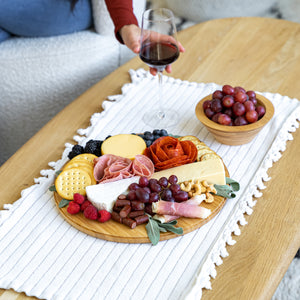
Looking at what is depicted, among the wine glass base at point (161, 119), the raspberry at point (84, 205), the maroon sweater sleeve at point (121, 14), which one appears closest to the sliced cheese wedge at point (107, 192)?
the raspberry at point (84, 205)

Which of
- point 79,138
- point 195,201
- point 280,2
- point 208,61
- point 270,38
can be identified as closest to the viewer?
point 195,201

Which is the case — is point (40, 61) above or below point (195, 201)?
below

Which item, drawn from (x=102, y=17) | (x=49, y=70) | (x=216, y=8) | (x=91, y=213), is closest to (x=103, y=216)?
(x=91, y=213)

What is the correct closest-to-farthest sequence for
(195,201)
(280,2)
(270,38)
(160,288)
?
(160,288) < (195,201) < (270,38) < (280,2)

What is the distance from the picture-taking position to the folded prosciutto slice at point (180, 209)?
0.92m

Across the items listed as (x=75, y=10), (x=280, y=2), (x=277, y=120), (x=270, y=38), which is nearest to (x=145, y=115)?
(x=277, y=120)

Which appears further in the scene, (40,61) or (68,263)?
(40,61)

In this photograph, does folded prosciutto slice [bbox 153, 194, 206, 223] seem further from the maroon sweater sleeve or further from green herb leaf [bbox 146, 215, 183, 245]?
the maroon sweater sleeve

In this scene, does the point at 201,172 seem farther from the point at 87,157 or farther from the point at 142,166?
the point at 87,157

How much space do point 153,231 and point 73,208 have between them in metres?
0.20

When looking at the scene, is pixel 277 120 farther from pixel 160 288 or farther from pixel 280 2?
pixel 280 2

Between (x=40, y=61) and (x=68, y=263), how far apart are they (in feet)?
3.94

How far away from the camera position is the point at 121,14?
1.50 meters

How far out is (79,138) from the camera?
1243mm
